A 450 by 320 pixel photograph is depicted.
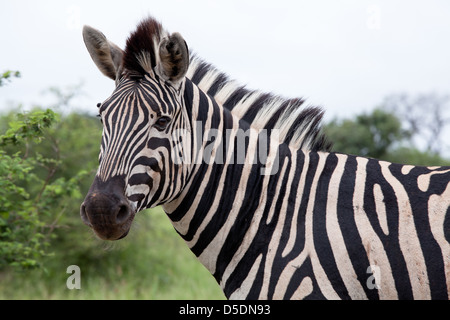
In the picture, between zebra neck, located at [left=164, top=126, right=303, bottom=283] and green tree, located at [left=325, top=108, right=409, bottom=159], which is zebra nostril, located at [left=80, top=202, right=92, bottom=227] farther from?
green tree, located at [left=325, top=108, right=409, bottom=159]

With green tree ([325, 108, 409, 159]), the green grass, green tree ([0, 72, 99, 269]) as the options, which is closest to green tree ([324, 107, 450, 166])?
green tree ([325, 108, 409, 159])

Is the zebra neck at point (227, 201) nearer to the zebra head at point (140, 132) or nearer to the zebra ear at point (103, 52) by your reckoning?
the zebra head at point (140, 132)

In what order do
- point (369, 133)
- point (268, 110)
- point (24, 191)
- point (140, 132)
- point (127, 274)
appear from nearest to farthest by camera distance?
point (140, 132) → point (268, 110) → point (24, 191) → point (127, 274) → point (369, 133)

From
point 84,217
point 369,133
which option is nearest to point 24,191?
point 84,217

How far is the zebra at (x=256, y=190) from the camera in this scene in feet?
11.0

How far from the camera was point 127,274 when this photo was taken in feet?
46.1

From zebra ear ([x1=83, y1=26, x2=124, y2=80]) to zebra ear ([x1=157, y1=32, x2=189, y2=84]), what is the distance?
443 millimetres

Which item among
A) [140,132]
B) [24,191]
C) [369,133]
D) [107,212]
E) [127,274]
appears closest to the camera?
[107,212]

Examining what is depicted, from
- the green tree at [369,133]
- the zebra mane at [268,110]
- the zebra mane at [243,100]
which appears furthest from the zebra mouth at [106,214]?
the green tree at [369,133]

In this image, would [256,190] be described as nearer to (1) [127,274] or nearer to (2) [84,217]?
(2) [84,217]

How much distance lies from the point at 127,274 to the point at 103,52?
11073mm

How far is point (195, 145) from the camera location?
3771 mm
